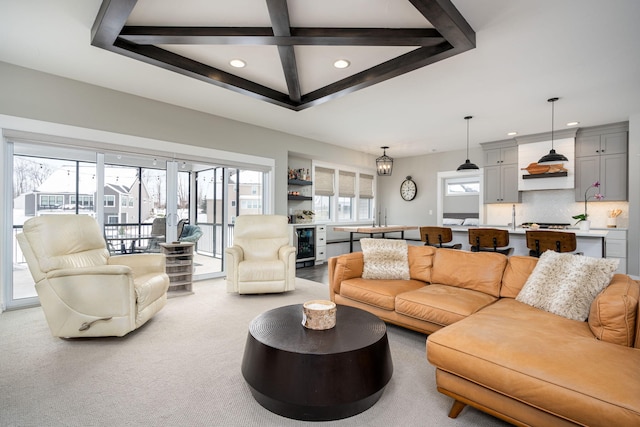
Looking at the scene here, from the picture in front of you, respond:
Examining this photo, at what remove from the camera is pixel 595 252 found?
4.21 meters

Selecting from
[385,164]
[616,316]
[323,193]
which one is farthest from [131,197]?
[616,316]

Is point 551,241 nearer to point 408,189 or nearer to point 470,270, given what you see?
point 470,270

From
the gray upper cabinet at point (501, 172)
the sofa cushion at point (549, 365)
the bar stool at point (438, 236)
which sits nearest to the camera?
the sofa cushion at point (549, 365)

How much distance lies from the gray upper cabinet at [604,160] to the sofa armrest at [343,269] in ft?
16.4

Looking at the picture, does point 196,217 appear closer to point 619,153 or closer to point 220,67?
point 220,67

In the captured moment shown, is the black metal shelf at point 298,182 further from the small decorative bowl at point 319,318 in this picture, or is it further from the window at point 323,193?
the small decorative bowl at point 319,318

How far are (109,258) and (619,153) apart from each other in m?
7.70

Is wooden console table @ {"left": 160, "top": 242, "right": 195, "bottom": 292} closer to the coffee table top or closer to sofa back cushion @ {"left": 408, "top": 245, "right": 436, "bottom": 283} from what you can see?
the coffee table top

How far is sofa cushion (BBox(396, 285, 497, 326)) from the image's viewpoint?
7.53 feet

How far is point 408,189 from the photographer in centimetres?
818

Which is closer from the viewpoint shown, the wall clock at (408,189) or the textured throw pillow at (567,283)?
the textured throw pillow at (567,283)

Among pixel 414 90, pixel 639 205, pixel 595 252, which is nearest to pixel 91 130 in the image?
pixel 414 90

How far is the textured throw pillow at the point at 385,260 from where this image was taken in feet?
10.4

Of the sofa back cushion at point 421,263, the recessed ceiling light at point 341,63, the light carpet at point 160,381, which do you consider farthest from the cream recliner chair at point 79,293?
the recessed ceiling light at point 341,63
